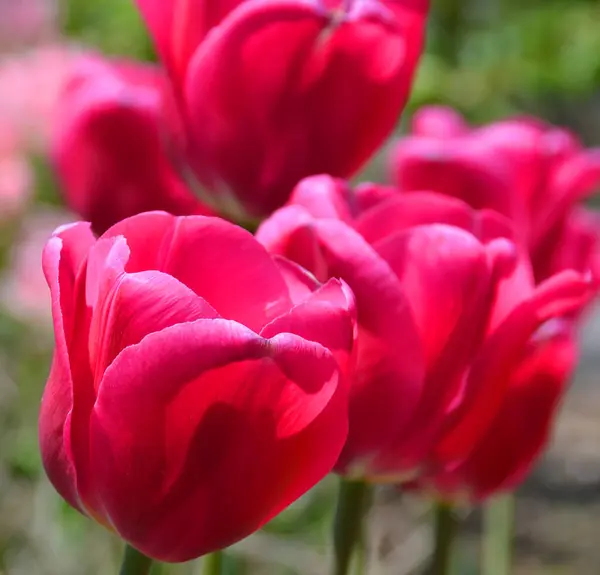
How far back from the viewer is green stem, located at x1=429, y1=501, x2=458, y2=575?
0.29 m

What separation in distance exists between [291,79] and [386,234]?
0.19 ft

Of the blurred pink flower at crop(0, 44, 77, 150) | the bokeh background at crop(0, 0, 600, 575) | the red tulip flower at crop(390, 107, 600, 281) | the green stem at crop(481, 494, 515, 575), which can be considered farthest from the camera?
the blurred pink flower at crop(0, 44, 77, 150)

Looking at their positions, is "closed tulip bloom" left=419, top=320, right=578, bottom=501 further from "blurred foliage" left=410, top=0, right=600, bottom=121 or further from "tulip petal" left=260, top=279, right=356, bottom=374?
"blurred foliage" left=410, top=0, right=600, bottom=121

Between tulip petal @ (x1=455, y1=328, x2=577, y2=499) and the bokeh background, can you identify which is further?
the bokeh background

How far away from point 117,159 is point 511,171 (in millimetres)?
122

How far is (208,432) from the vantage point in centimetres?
18

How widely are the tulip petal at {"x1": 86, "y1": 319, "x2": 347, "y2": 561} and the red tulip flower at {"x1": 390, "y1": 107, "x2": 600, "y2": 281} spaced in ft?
0.37

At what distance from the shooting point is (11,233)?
0.80 meters

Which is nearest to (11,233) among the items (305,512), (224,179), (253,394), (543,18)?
(305,512)

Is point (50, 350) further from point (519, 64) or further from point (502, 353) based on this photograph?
point (519, 64)

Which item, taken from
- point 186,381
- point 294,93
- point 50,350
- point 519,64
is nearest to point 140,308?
point 186,381

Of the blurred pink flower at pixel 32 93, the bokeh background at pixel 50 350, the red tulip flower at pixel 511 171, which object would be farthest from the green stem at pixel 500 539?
the blurred pink flower at pixel 32 93

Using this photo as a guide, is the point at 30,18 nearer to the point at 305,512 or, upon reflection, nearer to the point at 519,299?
the point at 305,512

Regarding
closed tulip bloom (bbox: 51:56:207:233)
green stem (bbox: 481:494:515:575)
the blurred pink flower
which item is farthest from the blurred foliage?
closed tulip bloom (bbox: 51:56:207:233)
